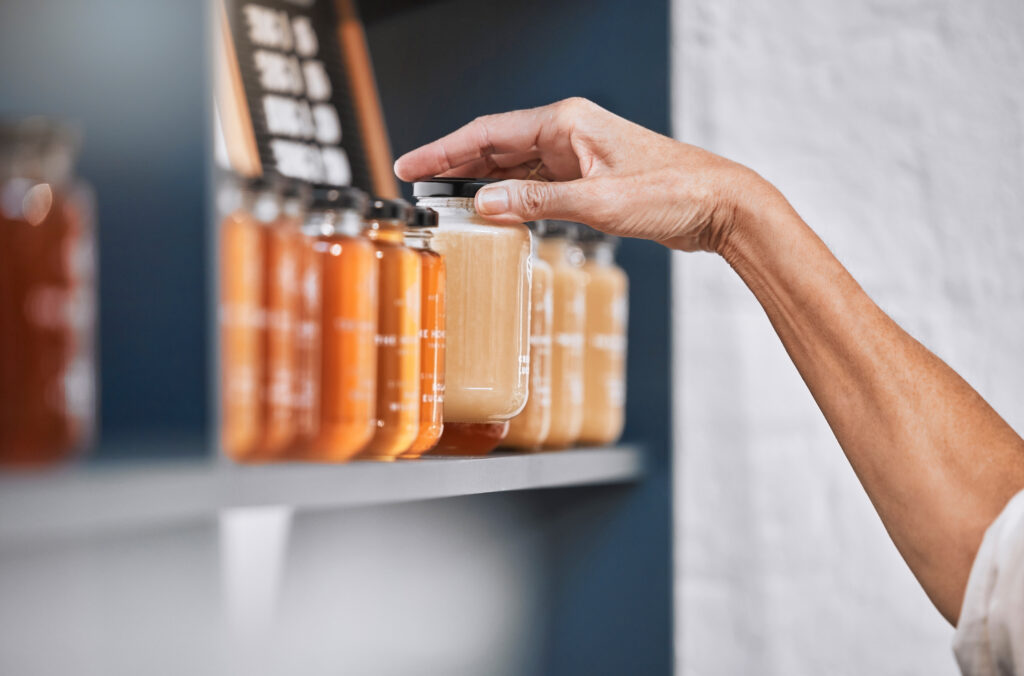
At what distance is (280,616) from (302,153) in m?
0.62

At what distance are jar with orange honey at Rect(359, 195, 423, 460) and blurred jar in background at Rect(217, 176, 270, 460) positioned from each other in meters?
0.14

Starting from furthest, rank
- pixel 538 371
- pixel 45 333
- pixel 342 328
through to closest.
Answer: pixel 538 371 → pixel 342 328 → pixel 45 333

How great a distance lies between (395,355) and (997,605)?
605 millimetres

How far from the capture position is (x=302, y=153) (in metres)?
1.37

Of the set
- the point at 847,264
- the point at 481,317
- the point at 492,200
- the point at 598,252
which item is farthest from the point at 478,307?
the point at 847,264

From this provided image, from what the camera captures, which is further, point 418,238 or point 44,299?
point 418,238

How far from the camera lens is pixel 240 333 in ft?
2.39

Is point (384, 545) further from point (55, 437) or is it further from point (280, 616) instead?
point (55, 437)

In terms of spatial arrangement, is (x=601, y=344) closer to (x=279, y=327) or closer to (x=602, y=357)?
(x=602, y=357)

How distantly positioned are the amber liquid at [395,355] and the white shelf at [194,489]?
0.03 meters

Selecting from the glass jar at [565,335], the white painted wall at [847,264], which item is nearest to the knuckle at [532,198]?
the glass jar at [565,335]

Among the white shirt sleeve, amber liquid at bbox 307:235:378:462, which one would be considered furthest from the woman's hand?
the white shirt sleeve

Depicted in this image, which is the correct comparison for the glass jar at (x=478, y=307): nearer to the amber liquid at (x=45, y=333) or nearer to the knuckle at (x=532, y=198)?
the knuckle at (x=532, y=198)

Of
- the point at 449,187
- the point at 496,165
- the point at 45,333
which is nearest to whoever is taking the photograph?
the point at 45,333
